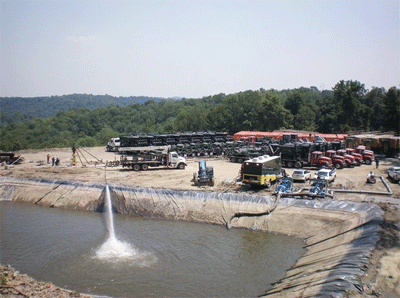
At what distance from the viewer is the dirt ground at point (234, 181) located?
1652 cm

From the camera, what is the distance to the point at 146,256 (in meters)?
21.3

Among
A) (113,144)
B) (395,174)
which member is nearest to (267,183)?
(395,174)

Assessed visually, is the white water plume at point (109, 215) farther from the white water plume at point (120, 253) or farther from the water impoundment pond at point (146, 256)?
the white water plume at point (120, 253)

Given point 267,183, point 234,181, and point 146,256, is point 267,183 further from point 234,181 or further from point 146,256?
point 146,256

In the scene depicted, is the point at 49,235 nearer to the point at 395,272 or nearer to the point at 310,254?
Answer: the point at 310,254

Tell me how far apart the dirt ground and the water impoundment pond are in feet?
16.0

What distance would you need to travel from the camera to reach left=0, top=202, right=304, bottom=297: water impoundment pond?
18.1m

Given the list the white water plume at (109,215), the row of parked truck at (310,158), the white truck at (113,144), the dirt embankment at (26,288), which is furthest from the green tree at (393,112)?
the dirt embankment at (26,288)

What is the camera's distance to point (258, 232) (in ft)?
84.7

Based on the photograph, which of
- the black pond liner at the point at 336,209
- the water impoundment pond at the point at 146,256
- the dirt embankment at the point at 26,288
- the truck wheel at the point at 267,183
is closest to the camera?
the black pond liner at the point at 336,209

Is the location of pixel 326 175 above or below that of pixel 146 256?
above

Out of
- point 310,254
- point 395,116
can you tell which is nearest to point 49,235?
point 310,254

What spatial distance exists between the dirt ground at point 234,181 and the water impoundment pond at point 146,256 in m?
4.88

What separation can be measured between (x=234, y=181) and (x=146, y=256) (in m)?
14.8
